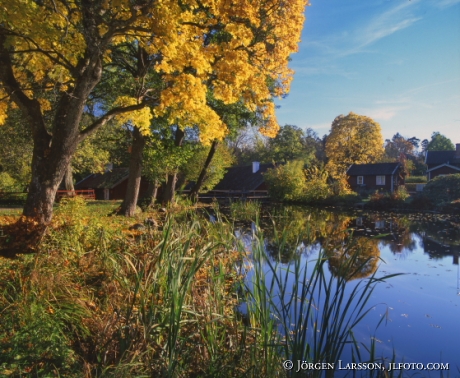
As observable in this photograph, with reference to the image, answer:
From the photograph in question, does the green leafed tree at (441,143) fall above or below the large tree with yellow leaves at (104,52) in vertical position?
above

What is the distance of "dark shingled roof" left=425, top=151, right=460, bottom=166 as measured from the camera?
44250 mm

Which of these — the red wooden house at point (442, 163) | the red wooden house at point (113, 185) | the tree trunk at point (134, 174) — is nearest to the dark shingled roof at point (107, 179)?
the red wooden house at point (113, 185)

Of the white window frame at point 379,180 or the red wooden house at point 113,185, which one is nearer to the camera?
the red wooden house at point 113,185

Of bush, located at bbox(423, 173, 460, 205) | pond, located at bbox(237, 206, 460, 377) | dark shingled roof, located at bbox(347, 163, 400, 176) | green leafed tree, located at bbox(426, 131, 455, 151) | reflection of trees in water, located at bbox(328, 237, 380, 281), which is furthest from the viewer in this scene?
green leafed tree, located at bbox(426, 131, 455, 151)

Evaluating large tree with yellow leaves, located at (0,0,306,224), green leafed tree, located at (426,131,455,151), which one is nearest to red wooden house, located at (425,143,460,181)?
green leafed tree, located at (426,131,455,151)


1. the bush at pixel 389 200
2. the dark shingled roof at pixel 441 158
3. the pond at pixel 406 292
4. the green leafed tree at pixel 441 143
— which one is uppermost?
the green leafed tree at pixel 441 143

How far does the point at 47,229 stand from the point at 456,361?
6.86 metres

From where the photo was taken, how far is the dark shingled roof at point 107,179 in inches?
1395

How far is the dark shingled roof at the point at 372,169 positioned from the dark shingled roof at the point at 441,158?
8.43m

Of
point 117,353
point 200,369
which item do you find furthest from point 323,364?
point 117,353

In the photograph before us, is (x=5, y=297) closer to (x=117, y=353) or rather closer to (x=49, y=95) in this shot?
(x=117, y=353)

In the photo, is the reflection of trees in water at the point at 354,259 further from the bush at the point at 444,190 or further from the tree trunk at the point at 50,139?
the bush at the point at 444,190

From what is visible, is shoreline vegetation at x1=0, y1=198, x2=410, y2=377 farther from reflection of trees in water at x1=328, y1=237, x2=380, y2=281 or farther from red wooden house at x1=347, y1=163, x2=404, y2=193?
red wooden house at x1=347, y1=163, x2=404, y2=193

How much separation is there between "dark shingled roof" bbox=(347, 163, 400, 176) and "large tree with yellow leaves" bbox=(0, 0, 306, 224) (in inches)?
1293
